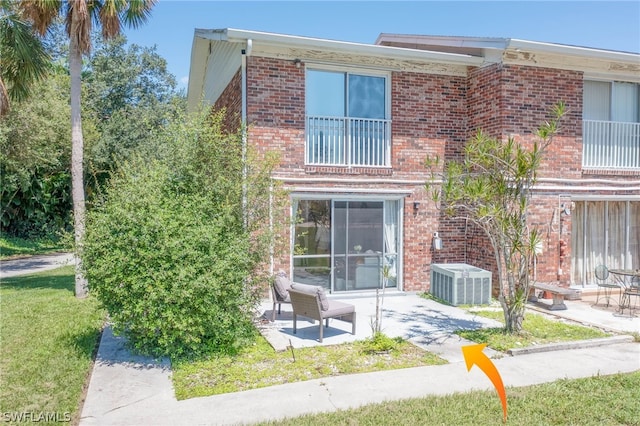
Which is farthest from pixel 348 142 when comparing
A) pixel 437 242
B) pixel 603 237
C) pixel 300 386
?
pixel 603 237

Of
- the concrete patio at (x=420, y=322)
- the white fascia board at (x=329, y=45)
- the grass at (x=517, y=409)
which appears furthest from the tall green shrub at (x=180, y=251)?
the white fascia board at (x=329, y=45)

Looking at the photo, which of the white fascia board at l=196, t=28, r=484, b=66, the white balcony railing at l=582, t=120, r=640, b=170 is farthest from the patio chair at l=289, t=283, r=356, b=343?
the white balcony railing at l=582, t=120, r=640, b=170

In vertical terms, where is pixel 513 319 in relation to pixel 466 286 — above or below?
below

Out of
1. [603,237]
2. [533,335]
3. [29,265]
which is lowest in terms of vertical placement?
[29,265]

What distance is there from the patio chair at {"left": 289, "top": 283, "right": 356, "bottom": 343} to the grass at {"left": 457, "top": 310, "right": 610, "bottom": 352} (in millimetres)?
1925

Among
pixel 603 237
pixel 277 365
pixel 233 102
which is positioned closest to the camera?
pixel 277 365

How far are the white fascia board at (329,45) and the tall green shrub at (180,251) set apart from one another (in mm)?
2568

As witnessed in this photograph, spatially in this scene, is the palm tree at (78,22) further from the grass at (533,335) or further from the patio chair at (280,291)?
the grass at (533,335)

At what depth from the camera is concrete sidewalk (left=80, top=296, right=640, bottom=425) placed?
15.6 ft

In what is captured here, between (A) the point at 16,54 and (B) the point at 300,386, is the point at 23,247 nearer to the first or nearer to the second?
(A) the point at 16,54

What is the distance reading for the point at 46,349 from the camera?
22.1 feet

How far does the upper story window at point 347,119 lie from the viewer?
10.5 metres

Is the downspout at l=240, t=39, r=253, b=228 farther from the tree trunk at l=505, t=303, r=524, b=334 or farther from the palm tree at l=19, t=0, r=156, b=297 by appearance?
the tree trunk at l=505, t=303, r=524, b=334

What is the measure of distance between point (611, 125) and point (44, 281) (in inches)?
630
